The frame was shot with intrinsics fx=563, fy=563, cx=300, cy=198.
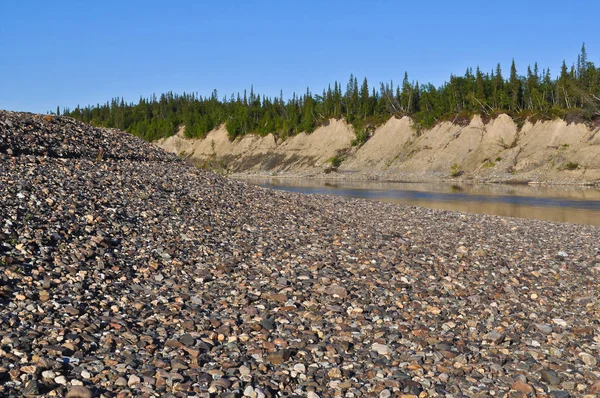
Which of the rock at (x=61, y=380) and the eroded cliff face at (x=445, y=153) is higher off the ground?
the eroded cliff face at (x=445, y=153)

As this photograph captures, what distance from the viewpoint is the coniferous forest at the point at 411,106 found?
10338cm

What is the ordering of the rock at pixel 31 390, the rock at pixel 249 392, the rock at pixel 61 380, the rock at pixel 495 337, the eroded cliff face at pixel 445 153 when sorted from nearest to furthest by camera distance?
the rock at pixel 31 390
the rock at pixel 61 380
the rock at pixel 249 392
the rock at pixel 495 337
the eroded cliff face at pixel 445 153

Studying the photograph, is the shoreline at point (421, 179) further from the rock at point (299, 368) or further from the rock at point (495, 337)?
the rock at point (299, 368)

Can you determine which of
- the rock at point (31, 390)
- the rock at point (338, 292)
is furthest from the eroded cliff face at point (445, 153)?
the rock at point (31, 390)

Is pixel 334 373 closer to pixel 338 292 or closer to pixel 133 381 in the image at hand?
pixel 133 381

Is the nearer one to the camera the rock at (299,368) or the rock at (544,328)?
the rock at (299,368)

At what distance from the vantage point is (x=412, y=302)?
455 inches

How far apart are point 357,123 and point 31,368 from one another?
11871 centimetres

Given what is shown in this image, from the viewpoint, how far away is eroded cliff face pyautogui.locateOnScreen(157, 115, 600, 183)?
8069 centimetres

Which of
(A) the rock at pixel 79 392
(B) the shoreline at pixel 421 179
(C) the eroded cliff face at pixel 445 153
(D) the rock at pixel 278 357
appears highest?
(C) the eroded cliff face at pixel 445 153

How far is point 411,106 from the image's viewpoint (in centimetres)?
12762

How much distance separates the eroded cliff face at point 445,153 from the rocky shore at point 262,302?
65617 mm

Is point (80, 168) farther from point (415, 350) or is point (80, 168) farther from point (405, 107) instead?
point (405, 107)

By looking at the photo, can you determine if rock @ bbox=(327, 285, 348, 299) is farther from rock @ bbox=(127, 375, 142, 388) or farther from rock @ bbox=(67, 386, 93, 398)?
rock @ bbox=(67, 386, 93, 398)
